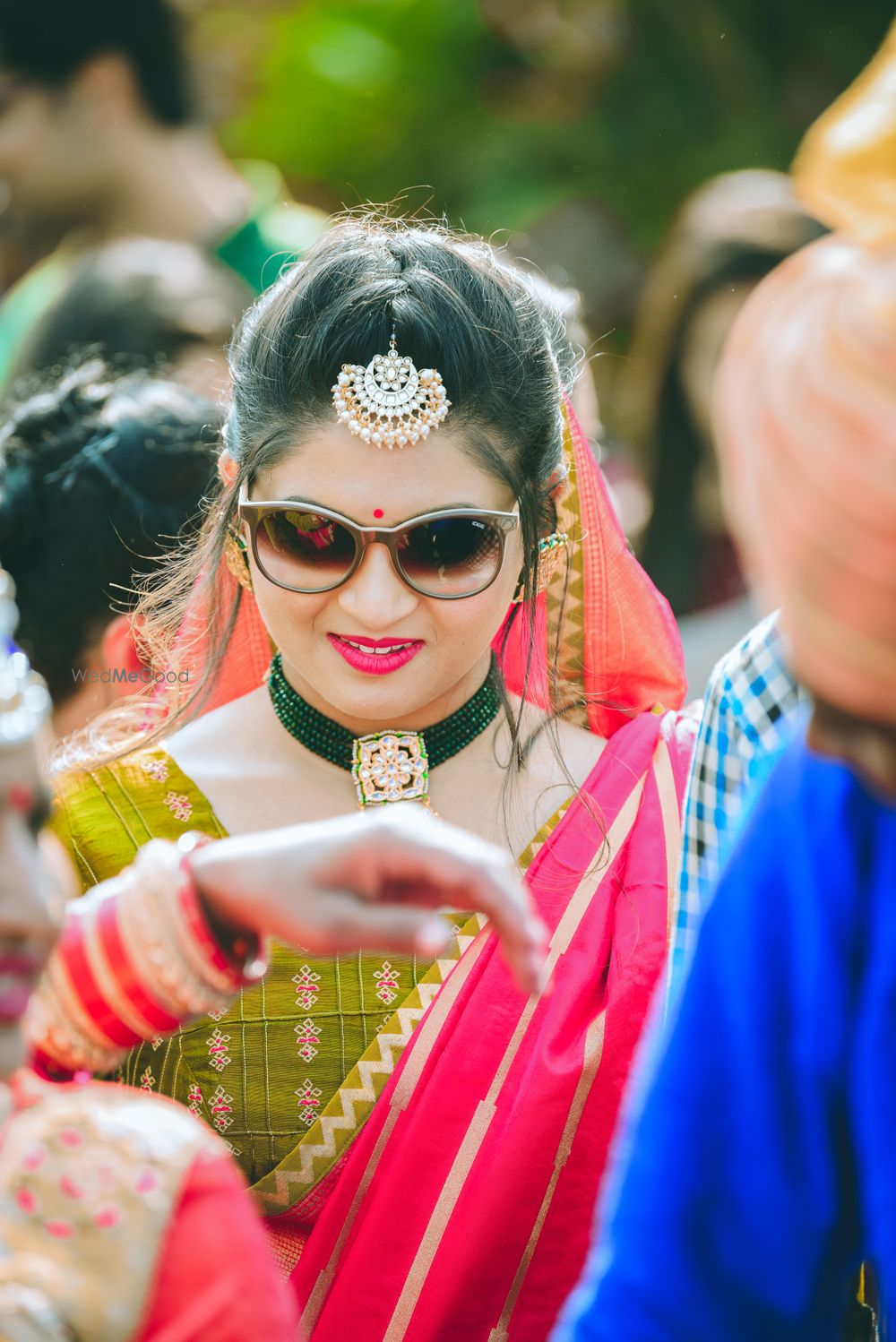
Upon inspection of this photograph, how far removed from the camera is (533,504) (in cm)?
219

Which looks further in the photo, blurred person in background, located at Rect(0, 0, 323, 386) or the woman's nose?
blurred person in background, located at Rect(0, 0, 323, 386)

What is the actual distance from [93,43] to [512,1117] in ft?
12.3

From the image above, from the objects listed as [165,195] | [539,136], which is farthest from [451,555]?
[539,136]

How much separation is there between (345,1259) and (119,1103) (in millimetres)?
792

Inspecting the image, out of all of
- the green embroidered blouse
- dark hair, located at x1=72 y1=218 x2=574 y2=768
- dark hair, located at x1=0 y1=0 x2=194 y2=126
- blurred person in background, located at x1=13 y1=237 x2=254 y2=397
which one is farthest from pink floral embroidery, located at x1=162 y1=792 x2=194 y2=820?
dark hair, located at x1=0 y1=0 x2=194 y2=126

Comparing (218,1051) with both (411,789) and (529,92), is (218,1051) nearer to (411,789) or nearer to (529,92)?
(411,789)

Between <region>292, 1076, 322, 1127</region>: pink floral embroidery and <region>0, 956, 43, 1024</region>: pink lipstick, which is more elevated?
<region>0, 956, 43, 1024</region>: pink lipstick

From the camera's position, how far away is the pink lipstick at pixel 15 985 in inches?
47.8

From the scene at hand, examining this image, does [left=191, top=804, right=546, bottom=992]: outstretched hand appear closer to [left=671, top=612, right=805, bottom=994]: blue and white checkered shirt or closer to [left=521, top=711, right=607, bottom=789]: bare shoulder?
[left=671, top=612, right=805, bottom=994]: blue and white checkered shirt

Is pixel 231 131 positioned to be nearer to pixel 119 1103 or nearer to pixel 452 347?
pixel 452 347

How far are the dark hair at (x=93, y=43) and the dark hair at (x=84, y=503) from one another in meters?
2.14

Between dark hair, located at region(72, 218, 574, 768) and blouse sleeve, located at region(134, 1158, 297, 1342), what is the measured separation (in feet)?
3.51

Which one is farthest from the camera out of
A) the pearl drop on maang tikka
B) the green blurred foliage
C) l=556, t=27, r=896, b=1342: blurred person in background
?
the green blurred foliage

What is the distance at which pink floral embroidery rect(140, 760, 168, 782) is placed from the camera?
2215mm
